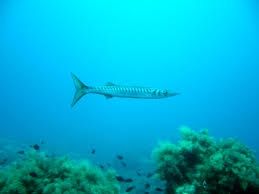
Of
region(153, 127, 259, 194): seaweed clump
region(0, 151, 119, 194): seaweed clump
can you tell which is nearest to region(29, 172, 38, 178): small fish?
region(0, 151, 119, 194): seaweed clump

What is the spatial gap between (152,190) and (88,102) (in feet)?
471

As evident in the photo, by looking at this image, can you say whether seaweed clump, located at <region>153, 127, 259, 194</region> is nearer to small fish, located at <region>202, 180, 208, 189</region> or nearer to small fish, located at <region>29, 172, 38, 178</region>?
small fish, located at <region>202, 180, 208, 189</region>

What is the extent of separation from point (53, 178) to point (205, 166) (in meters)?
3.77

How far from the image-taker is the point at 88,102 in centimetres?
15588

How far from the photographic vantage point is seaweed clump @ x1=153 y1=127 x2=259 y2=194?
730 centimetres

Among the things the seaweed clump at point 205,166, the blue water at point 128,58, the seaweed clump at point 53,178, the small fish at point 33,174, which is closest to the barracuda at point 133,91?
the seaweed clump at point 205,166

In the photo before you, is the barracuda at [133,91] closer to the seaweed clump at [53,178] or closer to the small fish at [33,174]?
the seaweed clump at [53,178]

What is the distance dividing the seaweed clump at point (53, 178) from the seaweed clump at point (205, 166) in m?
2.41

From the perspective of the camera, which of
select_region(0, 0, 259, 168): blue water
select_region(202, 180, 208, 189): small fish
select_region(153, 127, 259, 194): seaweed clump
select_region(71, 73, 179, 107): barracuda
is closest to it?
select_region(153, 127, 259, 194): seaweed clump

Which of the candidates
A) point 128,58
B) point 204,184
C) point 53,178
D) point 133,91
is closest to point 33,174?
point 53,178

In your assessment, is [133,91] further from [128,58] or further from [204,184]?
[128,58]

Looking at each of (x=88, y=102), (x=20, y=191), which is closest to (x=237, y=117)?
(x=88, y=102)

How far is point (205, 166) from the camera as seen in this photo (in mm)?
7855

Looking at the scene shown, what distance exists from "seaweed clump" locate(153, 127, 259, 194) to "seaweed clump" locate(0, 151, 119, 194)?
2.41m
